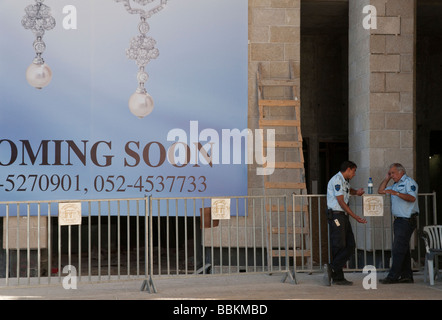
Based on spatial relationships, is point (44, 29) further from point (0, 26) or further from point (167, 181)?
point (167, 181)

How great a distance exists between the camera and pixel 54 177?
1265cm

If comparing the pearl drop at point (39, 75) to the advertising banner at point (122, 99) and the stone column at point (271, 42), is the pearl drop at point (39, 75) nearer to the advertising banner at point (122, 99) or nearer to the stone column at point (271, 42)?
the advertising banner at point (122, 99)

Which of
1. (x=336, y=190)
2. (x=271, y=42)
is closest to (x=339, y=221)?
(x=336, y=190)

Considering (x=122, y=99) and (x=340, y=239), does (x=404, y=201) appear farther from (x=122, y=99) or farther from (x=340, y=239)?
(x=122, y=99)

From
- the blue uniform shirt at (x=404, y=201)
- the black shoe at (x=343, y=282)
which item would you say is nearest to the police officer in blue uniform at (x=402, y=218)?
the blue uniform shirt at (x=404, y=201)

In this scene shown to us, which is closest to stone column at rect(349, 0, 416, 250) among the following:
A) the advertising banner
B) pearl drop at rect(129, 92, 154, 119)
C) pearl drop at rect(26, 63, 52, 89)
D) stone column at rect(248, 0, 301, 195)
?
stone column at rect(248, 0, 301, 195)

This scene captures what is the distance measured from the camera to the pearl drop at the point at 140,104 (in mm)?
12805

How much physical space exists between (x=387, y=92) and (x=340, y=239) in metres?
3.87

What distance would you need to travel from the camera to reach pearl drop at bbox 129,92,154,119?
1280cm

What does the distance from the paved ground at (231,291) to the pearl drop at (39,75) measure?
13.9 feet

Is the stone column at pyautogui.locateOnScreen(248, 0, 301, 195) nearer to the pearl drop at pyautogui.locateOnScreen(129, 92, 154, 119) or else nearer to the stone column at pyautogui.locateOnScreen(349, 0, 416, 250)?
the stone column at pyautogui.locateOnScreen(349, 0, 416, 250)

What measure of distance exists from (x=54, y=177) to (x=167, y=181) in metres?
2.17

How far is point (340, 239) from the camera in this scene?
10227mm

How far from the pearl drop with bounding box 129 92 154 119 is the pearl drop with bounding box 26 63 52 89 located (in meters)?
1.65
